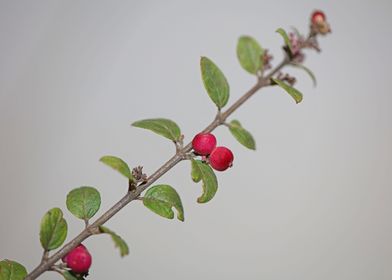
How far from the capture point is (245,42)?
1.47 feet

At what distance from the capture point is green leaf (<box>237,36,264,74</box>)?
0.45 m

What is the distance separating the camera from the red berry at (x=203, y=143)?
1.61 feet

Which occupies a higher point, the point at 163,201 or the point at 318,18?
the point at 318,18

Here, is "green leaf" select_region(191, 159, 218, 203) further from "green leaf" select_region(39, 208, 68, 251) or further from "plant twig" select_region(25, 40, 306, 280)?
"green leaf" select_region(39, 208, 68, 251)

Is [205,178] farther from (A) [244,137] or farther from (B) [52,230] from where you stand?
(B) [52,230]

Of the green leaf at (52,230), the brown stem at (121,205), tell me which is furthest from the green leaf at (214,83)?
the green leaf at (52,230)

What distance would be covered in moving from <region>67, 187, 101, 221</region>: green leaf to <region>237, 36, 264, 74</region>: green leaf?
10.1 inches

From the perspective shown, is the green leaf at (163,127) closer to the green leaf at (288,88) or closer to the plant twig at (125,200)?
the plant twig at (125,200)

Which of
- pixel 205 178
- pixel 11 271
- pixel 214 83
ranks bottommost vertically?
pixel 11 271

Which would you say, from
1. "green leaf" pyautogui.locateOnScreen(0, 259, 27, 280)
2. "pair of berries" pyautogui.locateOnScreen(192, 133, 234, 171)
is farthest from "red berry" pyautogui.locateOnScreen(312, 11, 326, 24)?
"green leaf" pyautogui.locateOnScreen(0, 259, 27, 280)

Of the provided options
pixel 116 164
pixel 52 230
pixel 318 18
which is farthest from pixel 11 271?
pixel 318 18

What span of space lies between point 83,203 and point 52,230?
2.3 inches

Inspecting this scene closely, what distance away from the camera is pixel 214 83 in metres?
0.50

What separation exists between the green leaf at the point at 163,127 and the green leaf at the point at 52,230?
5.8 inches
